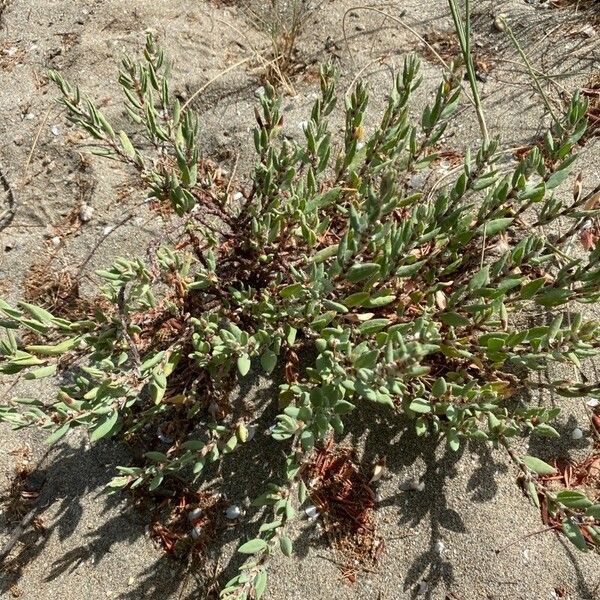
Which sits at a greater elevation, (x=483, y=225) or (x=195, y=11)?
(x=195, y=11)

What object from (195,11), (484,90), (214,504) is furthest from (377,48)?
(214,504)

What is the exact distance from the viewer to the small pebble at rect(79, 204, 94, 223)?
2604 mm

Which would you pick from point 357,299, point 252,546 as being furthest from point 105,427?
point 357,299

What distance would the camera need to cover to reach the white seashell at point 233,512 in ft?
6.85

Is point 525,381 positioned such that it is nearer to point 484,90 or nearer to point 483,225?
point 483,225

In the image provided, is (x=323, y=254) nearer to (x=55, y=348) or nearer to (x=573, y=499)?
(x=55, y=348)

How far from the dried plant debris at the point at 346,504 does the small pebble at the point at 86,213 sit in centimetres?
135

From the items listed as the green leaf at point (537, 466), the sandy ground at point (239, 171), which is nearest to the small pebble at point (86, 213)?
the sandy ground at point (239, 171)

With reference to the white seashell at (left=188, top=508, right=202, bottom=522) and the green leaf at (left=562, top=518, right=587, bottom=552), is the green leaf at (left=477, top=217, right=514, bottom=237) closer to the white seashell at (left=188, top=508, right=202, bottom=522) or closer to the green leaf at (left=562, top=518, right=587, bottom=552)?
the green leaf at (left=562, top=518, right=587, bottom=552)

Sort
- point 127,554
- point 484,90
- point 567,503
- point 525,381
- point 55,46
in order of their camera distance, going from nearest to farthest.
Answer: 1. point 567,503
2. point 525,381
3. point 127,554
4. point 484,90
5. point 55,46

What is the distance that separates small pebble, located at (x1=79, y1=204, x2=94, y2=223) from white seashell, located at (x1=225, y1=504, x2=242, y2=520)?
1.31m

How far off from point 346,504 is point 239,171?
1413mm

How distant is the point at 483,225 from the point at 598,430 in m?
0.87

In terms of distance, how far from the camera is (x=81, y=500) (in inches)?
85.8
